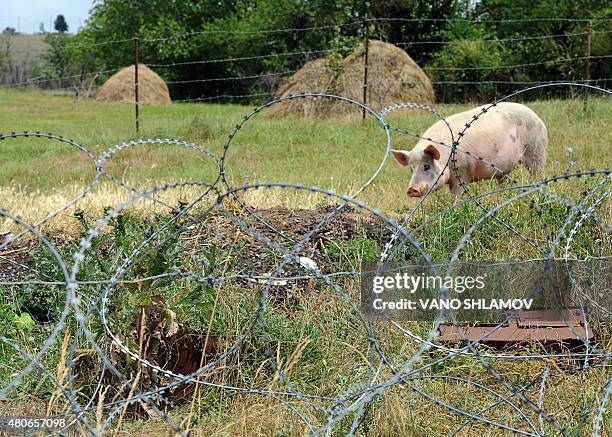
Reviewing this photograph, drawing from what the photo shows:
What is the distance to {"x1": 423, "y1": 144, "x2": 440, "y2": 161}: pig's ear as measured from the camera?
6.65m

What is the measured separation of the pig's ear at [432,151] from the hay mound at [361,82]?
902 centimetres

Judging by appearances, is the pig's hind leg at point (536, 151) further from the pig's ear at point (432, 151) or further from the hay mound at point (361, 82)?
the hay mound at point (361, 82)

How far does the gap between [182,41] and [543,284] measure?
29.1 m

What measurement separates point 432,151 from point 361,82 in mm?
10064

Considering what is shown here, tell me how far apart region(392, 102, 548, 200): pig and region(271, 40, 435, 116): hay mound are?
26.6 feet

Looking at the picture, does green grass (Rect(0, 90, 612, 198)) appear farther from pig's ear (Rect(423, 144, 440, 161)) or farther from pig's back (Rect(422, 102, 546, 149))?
pig's back (Rect(422, 102, 546, 149))

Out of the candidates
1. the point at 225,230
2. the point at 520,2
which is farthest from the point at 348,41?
the point at 225,230

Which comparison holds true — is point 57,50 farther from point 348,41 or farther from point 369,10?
point 348,41

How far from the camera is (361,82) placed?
650 inches

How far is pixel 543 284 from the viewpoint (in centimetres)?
482

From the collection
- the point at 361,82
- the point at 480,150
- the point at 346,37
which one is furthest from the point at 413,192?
the point at 346,37

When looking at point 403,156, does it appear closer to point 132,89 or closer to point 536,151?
point 536,151

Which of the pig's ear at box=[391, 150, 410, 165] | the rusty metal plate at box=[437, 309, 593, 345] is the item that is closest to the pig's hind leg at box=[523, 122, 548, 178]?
the pig's ear at box=[391, 150, 410, 165]

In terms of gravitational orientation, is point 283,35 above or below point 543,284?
above
